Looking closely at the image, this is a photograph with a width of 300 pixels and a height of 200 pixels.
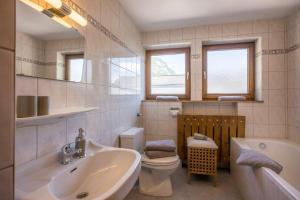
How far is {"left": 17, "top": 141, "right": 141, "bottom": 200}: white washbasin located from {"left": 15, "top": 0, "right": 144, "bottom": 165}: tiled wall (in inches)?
Result: 8.4

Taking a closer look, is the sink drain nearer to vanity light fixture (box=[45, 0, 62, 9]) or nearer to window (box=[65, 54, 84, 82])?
window (box=[65, 54, 84, 82])

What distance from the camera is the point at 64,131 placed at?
1246 mm

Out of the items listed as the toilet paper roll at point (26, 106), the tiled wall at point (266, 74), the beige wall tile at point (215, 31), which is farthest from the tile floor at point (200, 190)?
the beige wall tile at point (215, 31)

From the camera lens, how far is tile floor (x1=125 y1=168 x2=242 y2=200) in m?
1.96

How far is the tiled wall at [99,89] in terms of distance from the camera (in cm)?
102

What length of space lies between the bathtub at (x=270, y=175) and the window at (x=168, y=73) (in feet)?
4.04

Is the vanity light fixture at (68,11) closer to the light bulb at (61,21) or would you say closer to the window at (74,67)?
the light bulb at (61,21)

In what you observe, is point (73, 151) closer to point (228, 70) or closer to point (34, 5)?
point (34, 5)

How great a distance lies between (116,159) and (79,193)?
1.16 feet

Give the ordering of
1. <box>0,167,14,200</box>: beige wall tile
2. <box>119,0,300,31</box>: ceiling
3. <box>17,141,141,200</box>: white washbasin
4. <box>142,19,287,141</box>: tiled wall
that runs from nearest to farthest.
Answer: <box>0,167,14,200</box>: beige wall tile
<box>17,141,141,200</box>: white washbasin
<box>119,0,300,31</box>: ceiling
<box>142,19,287,141</box>: tiled wall

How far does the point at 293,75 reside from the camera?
2.38 metres

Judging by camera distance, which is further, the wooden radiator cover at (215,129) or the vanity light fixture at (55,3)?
the wooden radiator cover at (215,129)

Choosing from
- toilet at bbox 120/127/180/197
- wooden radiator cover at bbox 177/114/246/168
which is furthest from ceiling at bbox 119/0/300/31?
toilet at bbox 120/127/180/197

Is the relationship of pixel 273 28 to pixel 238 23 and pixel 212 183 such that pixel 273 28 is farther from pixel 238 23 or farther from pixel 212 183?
pixel 212 183
